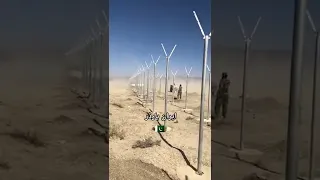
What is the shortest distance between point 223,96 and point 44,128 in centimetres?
208

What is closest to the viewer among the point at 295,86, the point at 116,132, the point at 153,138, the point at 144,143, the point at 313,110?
the point at 295,86

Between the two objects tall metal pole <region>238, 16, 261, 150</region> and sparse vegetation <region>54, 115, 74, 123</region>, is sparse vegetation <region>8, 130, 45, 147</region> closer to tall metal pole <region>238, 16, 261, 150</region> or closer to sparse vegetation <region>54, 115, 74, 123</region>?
sparse vegetation <region>54, 115, 74, 123</region>

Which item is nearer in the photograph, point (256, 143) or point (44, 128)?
point (44, 128)

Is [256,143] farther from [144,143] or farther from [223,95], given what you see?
[144,143]

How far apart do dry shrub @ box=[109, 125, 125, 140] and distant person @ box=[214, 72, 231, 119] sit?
1.26 meters

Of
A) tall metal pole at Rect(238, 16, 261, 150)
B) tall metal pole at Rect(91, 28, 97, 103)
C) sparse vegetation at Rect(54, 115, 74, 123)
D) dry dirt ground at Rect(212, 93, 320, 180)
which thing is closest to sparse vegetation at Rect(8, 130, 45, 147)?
sparse vegetation at Rect(54, 115, 74, 123)

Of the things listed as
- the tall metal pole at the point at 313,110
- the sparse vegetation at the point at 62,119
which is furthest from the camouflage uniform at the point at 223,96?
the sparse vegetation at the point at 62,119

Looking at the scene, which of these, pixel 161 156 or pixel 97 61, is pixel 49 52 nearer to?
pixel 97 61

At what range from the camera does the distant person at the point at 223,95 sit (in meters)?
3.69

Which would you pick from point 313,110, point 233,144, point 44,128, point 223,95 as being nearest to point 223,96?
point 223,95

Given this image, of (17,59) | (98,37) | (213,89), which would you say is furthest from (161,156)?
(17,59)

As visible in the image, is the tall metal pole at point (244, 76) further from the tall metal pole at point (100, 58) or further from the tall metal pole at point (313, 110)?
the tall metal pole at point (100, 58)

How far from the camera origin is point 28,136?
321 centimetres

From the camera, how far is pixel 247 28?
3512mm
